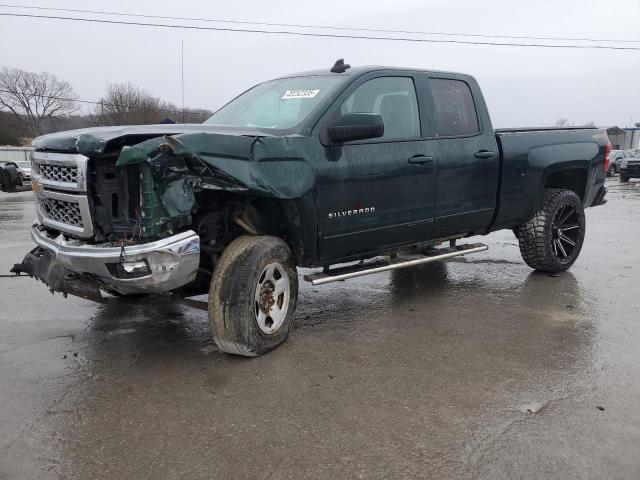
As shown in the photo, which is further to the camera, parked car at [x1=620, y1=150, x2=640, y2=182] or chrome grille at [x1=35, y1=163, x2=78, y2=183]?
parked car at [x1=620, y1=150, x2=640, y2=182]

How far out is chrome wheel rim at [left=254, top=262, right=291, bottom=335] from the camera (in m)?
3.80

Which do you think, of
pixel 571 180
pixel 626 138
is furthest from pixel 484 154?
pixel 626 138

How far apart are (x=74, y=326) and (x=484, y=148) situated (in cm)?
Result: 395

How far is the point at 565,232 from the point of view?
6.32 metres

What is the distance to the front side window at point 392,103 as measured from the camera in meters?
4.41

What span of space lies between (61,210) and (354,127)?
2.05 metres

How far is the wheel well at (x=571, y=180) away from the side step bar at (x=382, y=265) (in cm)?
142

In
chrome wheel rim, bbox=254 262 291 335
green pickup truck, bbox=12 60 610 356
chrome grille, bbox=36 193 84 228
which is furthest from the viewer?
chrome wheel rim, bbox=254 262 291 335

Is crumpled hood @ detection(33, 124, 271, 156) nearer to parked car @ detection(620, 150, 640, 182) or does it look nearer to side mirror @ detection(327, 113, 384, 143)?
side mirror @ detection(327, 113, 384, 143)

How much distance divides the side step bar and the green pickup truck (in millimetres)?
18

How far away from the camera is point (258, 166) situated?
358cm

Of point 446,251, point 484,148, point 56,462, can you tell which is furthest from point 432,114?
point 56,462

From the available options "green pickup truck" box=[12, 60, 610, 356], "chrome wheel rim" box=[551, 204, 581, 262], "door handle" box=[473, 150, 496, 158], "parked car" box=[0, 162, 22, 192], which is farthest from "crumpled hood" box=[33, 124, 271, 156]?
"chrome wheel rim" box=[551, 204, 581, 262]

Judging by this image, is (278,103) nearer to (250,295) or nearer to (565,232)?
(250,295)
